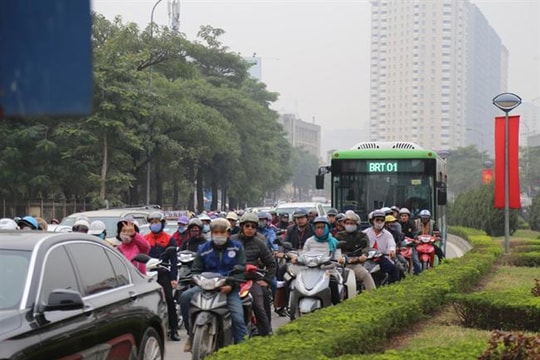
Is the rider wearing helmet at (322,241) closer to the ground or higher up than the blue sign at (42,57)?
closer to the ground

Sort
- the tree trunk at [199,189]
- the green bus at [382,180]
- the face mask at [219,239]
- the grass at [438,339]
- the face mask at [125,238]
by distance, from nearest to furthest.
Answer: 1. the grass at [438,339]
2. the face mask at [219,239]
3. the face mask at [125,238]
4. the green bus at [382,180]
5. the tree trunk at [199,189]

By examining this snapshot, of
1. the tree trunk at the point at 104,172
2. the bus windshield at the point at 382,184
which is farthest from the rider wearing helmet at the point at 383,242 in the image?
the tree trunk at the point at 104,172

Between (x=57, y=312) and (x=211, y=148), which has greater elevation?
(x=211, y=148)

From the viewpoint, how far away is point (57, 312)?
4.66 m

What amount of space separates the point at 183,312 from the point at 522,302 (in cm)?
381

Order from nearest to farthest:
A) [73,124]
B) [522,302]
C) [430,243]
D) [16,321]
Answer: [16,321], [522,302], [430,243], [73,124]

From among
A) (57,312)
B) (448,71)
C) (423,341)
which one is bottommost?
(423,341)

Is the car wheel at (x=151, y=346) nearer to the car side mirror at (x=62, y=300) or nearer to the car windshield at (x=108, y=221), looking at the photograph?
the car side mirror at (x=62, y=300)

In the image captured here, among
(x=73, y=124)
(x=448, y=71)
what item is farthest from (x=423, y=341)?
(x=448, y=71)

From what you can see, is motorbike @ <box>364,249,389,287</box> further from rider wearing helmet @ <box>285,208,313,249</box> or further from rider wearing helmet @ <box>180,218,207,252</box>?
rider wearing helmet @ <box>180,218,207,252</box>

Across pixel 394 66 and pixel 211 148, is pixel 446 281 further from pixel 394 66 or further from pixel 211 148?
pixel 394 66

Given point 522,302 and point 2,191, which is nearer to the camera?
point 522,302

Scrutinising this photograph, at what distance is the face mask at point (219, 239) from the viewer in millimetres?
7746

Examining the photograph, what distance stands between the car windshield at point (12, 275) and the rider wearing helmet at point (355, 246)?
6.49 metres
